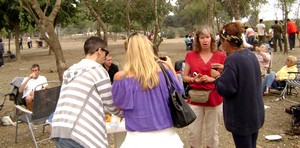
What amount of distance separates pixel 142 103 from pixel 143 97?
0.04m

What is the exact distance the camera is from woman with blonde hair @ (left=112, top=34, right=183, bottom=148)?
99.0 inches

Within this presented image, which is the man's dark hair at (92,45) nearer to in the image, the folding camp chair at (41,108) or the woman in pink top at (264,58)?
the folding camp chair at (41,108)

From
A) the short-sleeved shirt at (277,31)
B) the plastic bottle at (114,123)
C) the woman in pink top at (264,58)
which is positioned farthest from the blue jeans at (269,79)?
the short-sleeved shirt at (277,31)

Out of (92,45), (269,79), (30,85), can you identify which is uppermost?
(92,45)

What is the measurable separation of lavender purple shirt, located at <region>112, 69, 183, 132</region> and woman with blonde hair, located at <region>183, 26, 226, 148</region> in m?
1.34

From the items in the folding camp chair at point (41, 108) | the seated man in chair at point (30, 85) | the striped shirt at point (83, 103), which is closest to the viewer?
the striped shirt at point (83, 103)

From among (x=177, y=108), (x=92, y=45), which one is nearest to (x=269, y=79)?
(x=177, y=108)

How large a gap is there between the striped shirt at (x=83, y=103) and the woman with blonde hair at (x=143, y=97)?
16 cm

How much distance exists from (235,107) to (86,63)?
1.31 metres

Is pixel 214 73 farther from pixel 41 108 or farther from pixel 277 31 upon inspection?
pixel 277 31

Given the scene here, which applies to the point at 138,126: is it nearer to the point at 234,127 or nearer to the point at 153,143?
the point at 153,143

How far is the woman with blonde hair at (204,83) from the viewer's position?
3861 mm

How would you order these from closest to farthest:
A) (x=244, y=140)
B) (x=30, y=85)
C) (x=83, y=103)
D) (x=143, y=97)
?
(x=143, y=97), (x=83, y=103), (x=244, y=140), (x=30, y=85)

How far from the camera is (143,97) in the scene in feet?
8.27
